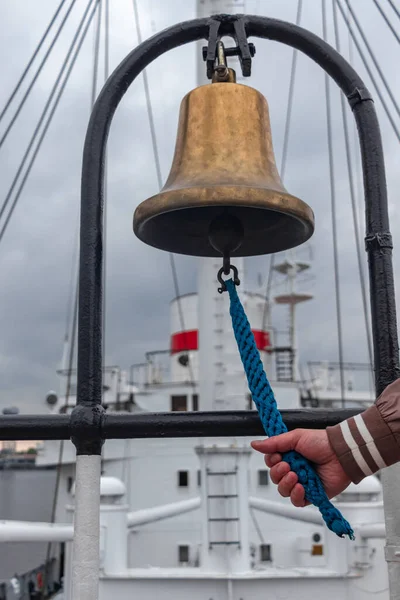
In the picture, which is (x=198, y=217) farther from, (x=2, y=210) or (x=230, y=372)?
(x=230, y=372)

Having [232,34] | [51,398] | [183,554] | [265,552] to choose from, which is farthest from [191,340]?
[232,34]

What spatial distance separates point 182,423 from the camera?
5.50 feet

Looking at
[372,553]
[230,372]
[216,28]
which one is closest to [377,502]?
[372,553]

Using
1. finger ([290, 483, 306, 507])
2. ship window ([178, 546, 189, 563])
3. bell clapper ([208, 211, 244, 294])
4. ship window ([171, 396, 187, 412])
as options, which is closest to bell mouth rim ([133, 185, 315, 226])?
bell clapper ([208, 211, 244, 294])

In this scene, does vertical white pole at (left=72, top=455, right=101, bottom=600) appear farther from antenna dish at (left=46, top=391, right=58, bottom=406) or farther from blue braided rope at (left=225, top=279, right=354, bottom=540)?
antenna dish at (left=46, top=391, right=58, bottom=406)

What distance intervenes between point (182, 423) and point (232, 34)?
3.49 feet

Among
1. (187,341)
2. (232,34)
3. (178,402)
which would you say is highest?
(187,341)

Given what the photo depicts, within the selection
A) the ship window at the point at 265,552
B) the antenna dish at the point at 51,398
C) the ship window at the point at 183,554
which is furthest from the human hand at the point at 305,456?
the antenna dish at the point at 51,398

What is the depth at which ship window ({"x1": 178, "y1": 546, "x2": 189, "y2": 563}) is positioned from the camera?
1228 centimetres

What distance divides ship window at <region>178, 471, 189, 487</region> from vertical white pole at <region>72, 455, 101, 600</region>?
11.6 m

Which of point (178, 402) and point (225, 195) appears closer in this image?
point (225, 195)

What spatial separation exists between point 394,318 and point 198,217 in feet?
2.22

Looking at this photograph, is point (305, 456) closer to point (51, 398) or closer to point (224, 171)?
point (224, 171)

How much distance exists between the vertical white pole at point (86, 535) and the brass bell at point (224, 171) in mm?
647
